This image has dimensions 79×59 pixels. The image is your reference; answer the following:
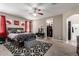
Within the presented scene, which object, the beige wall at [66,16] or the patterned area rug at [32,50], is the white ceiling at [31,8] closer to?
the beige wall at [66,16]

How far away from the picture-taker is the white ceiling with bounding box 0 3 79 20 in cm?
207

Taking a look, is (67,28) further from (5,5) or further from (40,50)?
(5,5)

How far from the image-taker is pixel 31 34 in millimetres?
2256

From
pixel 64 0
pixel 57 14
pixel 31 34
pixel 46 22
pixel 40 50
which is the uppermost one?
pixel 64 0

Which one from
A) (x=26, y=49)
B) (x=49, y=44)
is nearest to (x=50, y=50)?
(x=49, y=44)

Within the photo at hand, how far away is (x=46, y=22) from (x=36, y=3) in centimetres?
50

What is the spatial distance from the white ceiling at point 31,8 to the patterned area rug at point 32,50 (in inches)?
27.8

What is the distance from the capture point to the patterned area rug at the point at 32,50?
7.07 feet

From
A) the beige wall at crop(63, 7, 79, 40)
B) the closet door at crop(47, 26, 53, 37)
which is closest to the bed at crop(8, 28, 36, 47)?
the closet door at crop(47, 26, 53, 37)

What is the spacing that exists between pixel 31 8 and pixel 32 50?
3.14 feet

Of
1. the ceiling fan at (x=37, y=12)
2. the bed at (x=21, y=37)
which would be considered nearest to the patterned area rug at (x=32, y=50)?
the bed at (x=21, y=37)

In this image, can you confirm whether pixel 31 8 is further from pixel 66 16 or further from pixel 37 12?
pixel 66 16

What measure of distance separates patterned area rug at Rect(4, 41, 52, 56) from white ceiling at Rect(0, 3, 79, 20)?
705mm

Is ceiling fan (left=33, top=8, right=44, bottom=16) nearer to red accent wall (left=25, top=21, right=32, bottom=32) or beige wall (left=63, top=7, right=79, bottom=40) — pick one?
red accent wall (left=25, top=21, right=32, bottom=32)
